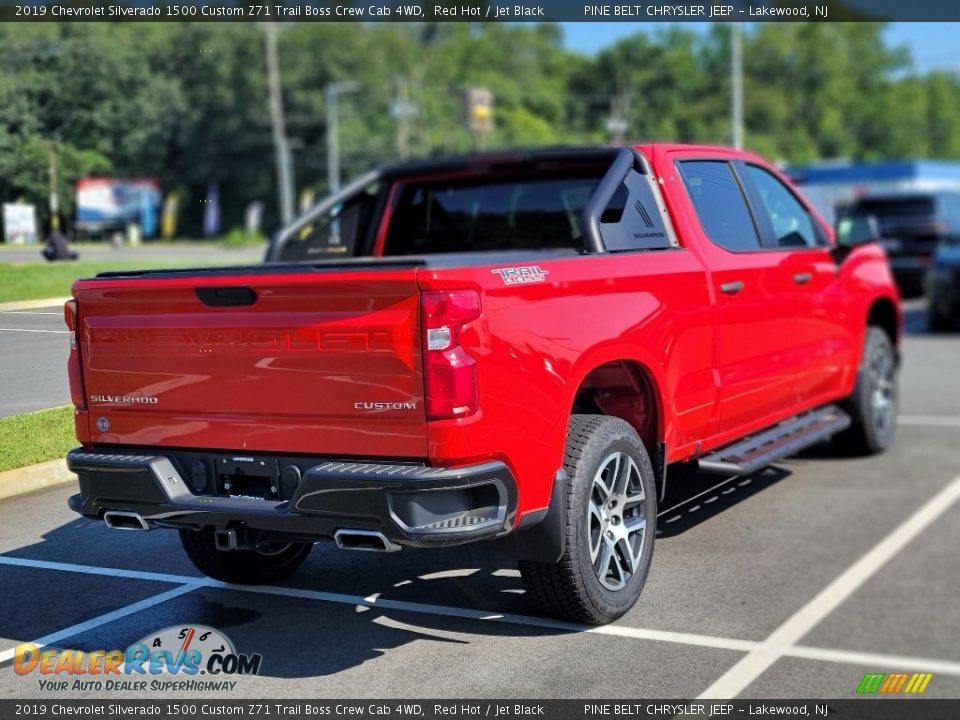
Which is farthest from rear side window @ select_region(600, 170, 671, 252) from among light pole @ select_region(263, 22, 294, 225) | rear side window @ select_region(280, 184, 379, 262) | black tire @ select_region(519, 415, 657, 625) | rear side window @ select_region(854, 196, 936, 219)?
light pole @ select_region(263, 22, 294, 225)

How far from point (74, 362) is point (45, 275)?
5.30 ft

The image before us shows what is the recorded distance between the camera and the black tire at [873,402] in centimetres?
768

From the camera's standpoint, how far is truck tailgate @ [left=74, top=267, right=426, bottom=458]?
12.7 feet

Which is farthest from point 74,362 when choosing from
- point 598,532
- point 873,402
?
point 873,402

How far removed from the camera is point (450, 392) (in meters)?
3.82

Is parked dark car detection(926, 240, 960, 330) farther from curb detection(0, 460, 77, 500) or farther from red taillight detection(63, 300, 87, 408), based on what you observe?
red taillight detection(63, 300, 87, 408)

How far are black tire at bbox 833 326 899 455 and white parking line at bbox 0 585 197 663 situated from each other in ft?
15.4

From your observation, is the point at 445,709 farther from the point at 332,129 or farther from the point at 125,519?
the point at 332,129

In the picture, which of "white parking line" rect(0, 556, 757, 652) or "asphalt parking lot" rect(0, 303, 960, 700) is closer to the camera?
"asphalt parking lot" rect(0, 303, 960, 700)

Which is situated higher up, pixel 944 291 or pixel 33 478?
pixel 33 478

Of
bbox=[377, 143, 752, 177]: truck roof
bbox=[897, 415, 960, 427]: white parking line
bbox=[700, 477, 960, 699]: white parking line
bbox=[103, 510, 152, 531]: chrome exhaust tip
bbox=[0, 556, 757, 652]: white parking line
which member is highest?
bbox=[377, 143, 752, 177]: truck roof

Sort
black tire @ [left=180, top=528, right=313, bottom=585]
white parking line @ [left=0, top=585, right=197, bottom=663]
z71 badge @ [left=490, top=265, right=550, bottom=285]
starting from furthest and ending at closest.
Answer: black tire @ [left=180, top=528, right=313, bottom=585], white parking line @ [left=0, top=585, right=197, bottom=663], z71 badge @ [left=490, top=265, right=550, bottom=285]

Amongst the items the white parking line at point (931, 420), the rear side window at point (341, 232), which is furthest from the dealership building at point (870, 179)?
the rear side window at point (341, 232)

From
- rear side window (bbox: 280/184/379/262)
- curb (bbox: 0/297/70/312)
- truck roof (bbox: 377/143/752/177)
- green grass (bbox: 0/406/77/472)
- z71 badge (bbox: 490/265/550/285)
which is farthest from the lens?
rear side window (bbox: 280/184/379/262)
